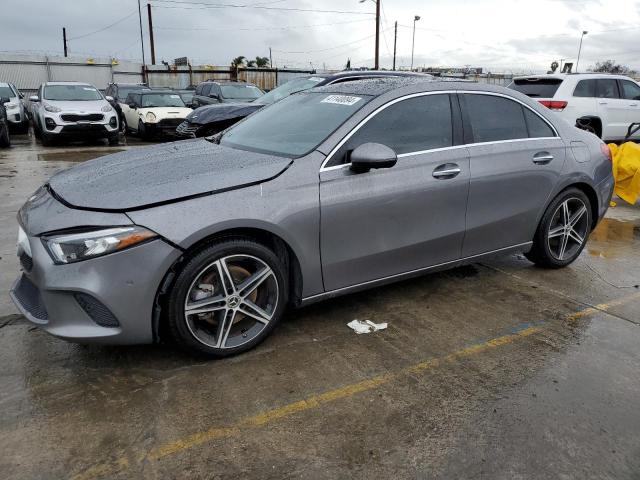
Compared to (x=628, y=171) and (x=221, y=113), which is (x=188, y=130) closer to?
(x=221, y=113)

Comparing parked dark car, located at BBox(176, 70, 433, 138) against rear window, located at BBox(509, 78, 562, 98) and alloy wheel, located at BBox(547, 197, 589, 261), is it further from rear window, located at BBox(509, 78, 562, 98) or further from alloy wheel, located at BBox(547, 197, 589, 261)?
alloy wheel, located at BBox(547, 197, 589, 261)

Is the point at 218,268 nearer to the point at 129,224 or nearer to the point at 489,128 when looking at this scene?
the point at 129,224

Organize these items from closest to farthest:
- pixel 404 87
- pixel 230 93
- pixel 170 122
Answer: pixel 404 87, pixel 230 93, pixel 170 122

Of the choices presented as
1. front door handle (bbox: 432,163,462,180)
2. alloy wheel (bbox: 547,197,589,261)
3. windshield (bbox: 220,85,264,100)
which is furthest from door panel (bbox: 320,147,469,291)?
windshield (bbox: 220,85,264,100)

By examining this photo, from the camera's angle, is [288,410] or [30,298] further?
[30,298]

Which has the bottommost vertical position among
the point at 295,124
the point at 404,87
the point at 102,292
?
the point at 102,292

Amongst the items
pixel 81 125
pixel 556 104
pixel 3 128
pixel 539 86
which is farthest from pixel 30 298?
pixel 3 128

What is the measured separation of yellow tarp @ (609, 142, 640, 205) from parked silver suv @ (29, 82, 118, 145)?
11.6m

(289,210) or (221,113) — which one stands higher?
(221,113)

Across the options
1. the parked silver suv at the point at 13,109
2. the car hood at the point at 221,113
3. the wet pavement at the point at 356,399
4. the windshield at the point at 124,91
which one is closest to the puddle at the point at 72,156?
the car hood at the point at 221,113

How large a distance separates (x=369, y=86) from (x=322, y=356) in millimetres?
2008

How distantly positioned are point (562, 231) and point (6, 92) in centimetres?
1613

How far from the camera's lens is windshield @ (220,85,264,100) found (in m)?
14.6

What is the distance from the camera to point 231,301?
9.96 feet
